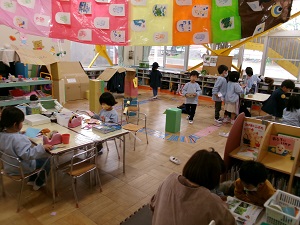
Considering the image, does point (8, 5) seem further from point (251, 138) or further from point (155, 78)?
point (155, 78)

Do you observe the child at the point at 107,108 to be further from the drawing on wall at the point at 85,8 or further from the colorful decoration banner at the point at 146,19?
the drawing on wall at the point at 85,8

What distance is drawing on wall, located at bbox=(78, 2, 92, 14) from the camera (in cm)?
198

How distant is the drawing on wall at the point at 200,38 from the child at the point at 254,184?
97 centimetres

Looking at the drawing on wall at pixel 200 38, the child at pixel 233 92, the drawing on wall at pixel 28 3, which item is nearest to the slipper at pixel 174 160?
the drawing on wall at pixel 200 38

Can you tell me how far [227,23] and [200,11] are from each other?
194 mm

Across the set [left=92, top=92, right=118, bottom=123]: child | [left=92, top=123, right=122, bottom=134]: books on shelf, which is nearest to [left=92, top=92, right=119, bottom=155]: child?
[left=92, top=92, right=118, bottom=123]: child

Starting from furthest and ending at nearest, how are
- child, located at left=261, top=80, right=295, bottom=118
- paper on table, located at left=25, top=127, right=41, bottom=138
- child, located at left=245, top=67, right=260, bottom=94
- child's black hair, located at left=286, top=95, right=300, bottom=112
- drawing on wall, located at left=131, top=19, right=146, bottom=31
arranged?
1. child, located at left=245, top=67, right=260, bottom=94
2. child, located at left=261, top=80, right=295, bottom=118
3. child's black hair, located at left=286, top=95, right=300, bottom=112
4. paper on table, located at left=25, top=127, right=41, bottom=138
5. drawing on wall, located at left=131, top=19, right=146, bottom=31

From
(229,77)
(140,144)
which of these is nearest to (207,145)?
(140,144)

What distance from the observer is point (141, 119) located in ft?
19.7

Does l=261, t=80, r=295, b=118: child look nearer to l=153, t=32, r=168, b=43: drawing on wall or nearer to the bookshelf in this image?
the bookshelf

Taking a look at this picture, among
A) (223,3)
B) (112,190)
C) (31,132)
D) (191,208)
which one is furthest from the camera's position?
(112,190)

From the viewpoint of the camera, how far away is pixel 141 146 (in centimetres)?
441

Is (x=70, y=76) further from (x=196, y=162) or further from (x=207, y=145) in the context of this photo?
(x=196, y=162)

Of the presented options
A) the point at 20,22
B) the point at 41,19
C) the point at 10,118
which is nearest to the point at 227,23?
the point at 41,19
